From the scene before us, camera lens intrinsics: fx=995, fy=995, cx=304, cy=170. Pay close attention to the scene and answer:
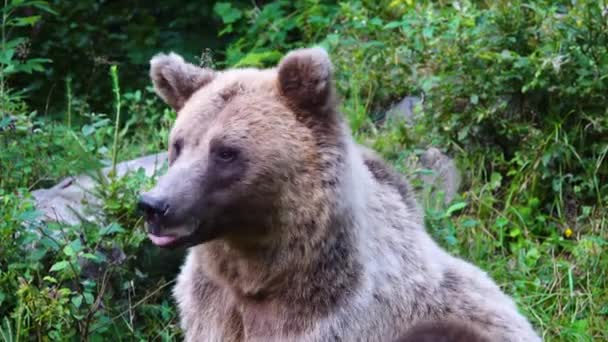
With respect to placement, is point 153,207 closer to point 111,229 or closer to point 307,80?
point 307,80

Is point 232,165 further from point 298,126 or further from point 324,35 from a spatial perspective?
point 324,35

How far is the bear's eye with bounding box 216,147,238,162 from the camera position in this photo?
4031 mm

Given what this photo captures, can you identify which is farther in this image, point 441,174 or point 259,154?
point 441,174

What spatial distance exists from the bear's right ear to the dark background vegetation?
3.05 feet

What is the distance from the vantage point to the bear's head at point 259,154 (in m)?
3.97

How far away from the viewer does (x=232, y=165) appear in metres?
4.04

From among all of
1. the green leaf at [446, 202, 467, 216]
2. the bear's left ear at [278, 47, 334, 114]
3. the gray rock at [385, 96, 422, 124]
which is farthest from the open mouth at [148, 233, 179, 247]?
the gray rock at [385, 96, 422, 124]

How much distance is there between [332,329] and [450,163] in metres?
2.97

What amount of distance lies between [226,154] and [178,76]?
1.89 feet

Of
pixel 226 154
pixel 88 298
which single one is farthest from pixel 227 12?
pixel 226 154

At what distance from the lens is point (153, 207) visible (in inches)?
148

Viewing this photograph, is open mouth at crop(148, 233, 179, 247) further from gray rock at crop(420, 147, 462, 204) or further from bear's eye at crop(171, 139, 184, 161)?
gray rock at crop(420, 147, 462, 204)

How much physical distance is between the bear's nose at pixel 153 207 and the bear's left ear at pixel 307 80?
2.50 ft

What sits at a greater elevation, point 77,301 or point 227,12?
point 77,301
